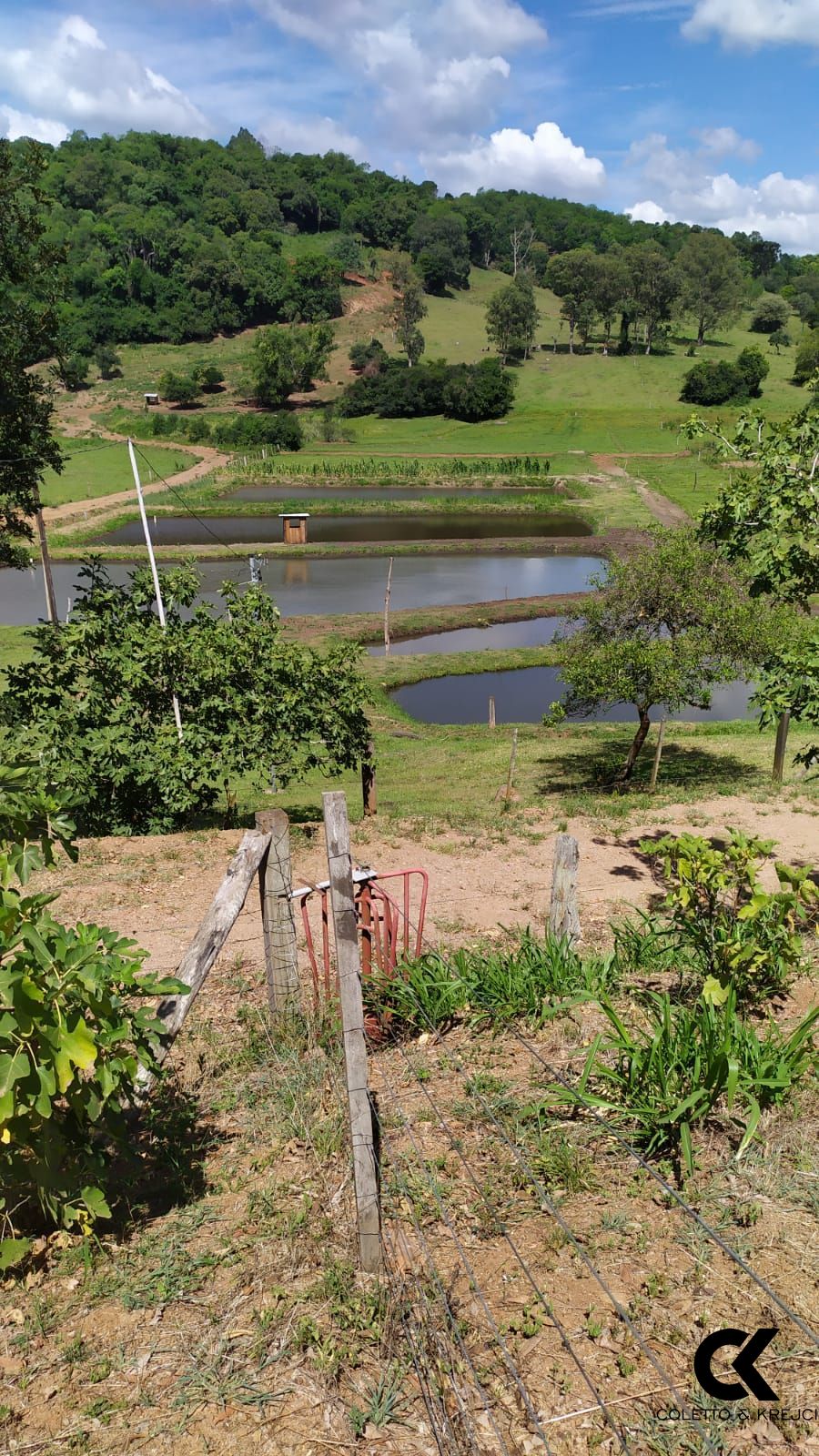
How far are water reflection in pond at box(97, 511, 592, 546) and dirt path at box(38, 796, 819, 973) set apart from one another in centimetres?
→ 4545

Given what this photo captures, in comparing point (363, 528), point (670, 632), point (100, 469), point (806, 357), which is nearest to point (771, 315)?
point (806, 357)

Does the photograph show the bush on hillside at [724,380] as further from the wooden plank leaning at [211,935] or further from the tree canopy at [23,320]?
the wooden plank leaning at [211,935]

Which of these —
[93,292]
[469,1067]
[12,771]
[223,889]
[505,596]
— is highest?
[93,292]

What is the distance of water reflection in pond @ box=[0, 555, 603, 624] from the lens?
1698 inches

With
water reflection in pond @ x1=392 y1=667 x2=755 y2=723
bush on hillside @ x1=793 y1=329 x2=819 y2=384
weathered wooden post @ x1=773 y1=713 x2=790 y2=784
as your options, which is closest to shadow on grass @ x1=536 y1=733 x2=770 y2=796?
weathered wooden post @ x1=773 y1=713 x2=790 y2=784

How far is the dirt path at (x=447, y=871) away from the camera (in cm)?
960

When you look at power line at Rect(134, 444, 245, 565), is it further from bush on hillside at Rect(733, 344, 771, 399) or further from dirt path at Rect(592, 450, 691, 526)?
bush on hillside at Rect(733, 344, 771, 399)

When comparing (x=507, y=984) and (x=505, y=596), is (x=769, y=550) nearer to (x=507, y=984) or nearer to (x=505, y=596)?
(x=507, y=984)

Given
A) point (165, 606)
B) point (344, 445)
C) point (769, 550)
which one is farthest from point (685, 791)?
point (344, 445)

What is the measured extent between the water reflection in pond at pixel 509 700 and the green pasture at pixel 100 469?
41435mm

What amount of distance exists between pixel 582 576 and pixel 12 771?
46727mm

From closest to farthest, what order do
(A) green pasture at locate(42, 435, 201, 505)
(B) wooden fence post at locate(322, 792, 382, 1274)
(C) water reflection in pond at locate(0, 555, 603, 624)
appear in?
(B) wooden fence post at locate(322, 792, 382, 1274), (C) water reflection in pond at locate(0, 555, 603, 624), (A) green pasture at locate(42, 435, 201, 505)

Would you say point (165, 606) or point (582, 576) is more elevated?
point (165, 606)

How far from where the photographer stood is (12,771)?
4.37 metres
